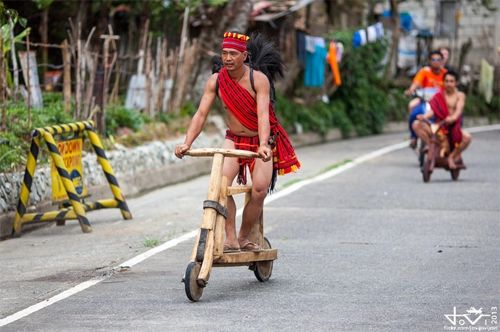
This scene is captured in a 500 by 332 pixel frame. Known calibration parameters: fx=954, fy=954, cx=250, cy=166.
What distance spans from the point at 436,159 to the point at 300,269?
7.06 meters

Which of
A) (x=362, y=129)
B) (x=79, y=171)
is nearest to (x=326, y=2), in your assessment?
(x=362, y=129)

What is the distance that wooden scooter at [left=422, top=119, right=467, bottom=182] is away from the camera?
1429 cm

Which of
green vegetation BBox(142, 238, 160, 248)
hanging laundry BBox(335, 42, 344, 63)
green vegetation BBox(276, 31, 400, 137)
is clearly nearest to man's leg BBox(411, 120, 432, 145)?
green vegetation BBox(142, 238, 160, 248)

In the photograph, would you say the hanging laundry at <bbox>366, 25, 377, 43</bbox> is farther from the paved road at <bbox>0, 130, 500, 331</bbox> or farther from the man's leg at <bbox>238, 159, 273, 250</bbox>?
the man's leg at <bbox>238, 159, 273, 250</bbox>

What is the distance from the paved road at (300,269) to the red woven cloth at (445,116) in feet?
3.86

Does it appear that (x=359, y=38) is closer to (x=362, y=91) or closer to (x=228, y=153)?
(x=362, y=91)

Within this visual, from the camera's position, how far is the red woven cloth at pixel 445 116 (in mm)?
14703

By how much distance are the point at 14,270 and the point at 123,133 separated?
7.06m

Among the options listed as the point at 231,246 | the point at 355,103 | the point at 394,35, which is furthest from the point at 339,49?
the point at 231,246

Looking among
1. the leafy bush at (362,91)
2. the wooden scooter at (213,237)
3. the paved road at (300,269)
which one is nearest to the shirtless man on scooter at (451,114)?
the paved road at (300,269)

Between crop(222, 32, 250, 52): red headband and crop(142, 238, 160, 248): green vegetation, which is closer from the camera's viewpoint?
crop(222, 32, 250, 52): red headband

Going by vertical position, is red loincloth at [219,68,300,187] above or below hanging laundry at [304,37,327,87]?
above

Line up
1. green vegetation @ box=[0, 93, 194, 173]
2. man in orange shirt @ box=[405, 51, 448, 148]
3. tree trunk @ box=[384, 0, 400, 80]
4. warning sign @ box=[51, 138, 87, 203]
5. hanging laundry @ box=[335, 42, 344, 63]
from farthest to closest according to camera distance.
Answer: tree trunk @ box=[384, 0, 400, 80] < hanging laundry @ box=[335, 42, 344, 63] < man in orange shirt @ box=[405, 51, 448, 148] < green vegetation @ box=[0, 93, 194, 173] < warning sign @ box=[51, 138, 87, 203]

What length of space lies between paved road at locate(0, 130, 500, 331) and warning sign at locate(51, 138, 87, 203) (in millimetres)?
426
